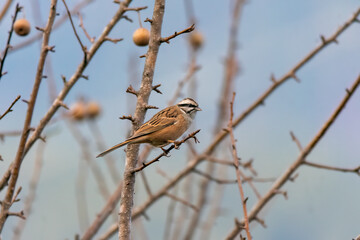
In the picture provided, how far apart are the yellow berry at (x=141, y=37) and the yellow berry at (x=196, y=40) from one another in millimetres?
3403

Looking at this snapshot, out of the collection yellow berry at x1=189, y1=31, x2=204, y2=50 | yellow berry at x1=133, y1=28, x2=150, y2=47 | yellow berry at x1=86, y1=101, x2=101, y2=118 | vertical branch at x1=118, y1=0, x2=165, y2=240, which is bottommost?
vertical branch at x1=118, y1=0, x2=165, y2=240

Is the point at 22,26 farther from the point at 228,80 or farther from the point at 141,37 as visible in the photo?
the point at 228,80

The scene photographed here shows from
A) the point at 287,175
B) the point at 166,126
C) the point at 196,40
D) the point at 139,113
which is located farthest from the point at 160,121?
the point at 196,40

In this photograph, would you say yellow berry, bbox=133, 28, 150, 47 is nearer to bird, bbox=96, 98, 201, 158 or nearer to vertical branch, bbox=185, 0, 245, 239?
bird, bbox=96, 98, 201, 158

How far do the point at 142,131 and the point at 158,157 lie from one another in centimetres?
82

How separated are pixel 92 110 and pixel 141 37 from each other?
323cm

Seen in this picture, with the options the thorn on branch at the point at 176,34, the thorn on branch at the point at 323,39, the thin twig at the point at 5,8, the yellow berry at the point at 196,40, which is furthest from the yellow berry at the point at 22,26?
the thorn on branch at the point at 323,39

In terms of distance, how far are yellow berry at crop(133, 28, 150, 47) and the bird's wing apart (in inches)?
35.8

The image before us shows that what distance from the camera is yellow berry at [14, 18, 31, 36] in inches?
267

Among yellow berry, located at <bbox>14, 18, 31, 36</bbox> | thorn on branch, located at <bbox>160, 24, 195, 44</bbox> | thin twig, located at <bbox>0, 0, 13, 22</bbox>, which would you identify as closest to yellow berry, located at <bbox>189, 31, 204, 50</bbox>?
yellow berry, located at <bbox>14, 18, 31, 36</bbox>

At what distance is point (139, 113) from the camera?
15.3 ft

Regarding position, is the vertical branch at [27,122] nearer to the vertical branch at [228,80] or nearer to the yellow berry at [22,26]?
the yellow berry at [22,26]

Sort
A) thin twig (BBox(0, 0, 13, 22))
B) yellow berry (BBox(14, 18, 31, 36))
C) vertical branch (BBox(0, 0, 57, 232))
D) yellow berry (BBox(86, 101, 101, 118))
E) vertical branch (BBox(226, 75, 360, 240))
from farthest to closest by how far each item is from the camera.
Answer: yellow berry (BBox(86, 101, 101, 118)) → yellow berry (BBox(14, 18, 31, 36)) → vertical branch (BBox(226, 75, 360, 240)) → thin twig (BBox(0, 0, 13, 22)) → vertical branch (BBox(0, 0, 57, 232))

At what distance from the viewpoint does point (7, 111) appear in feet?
14.8
